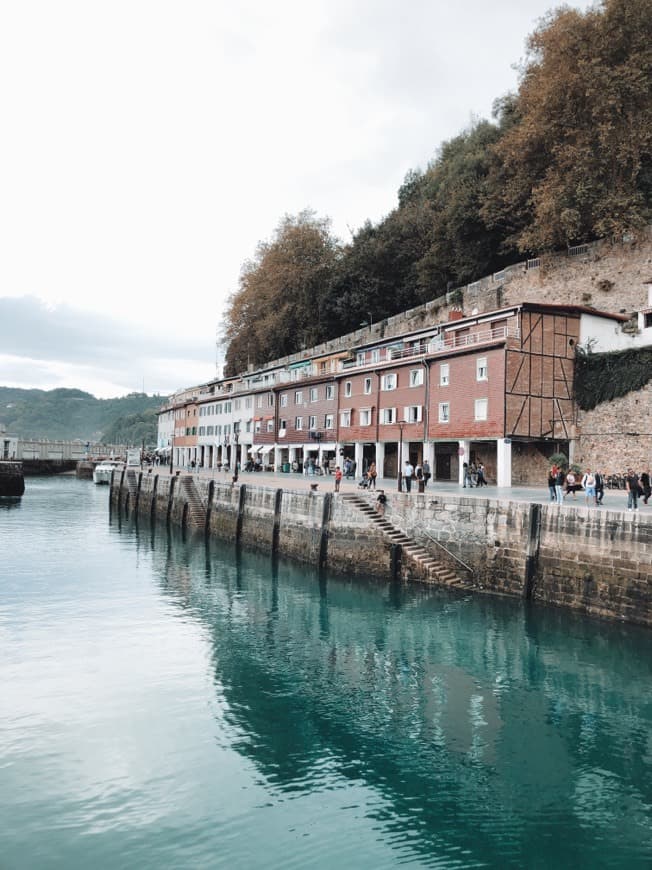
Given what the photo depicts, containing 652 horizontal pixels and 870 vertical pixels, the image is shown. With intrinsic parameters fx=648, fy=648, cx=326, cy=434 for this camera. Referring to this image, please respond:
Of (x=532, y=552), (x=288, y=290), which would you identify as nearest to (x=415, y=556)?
(x=532, y=552)

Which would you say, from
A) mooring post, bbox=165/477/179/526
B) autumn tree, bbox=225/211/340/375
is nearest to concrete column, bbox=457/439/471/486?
mooring post, bbox=165/477/179/526

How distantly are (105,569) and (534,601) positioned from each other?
747 inches

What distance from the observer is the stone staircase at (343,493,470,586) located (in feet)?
80.4

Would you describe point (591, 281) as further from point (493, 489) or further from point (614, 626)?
point (614, 626)

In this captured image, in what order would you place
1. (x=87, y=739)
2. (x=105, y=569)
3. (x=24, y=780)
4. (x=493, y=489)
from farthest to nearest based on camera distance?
1. (x=493, y=489)
2. (x=105, y=569)
3. (x=87, y=739)
4. (x=24, y=780)

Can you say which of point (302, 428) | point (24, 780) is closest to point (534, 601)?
point (24, 780)

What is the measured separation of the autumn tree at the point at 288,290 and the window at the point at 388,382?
1043 inches

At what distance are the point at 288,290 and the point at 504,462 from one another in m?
48.0

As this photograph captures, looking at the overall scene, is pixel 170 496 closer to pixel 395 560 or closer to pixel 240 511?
pixel 240 511

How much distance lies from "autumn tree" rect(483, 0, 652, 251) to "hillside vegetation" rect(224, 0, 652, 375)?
75mm

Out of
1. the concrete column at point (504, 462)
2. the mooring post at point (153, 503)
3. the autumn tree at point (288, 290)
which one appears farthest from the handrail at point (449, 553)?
the autumn tree at point (288, 290)

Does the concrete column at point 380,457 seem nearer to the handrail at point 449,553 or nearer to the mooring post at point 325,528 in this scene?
the mooring post at point 325,528

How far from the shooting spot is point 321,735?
496 inches

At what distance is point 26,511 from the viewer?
54.2m
